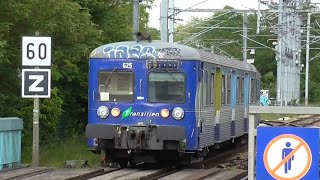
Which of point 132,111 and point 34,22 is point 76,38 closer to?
point 34,22

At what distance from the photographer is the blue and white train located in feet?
48.0

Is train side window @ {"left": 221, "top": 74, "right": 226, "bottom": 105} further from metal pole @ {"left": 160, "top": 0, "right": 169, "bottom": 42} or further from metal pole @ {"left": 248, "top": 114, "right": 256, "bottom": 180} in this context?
metal pole @ {"left": 248, "top": 114, "right": 256, "bottom": 180}

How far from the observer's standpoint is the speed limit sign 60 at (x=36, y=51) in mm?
14461

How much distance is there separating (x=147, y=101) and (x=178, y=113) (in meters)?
0.66

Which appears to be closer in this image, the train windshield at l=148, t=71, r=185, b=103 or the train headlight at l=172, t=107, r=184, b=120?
the train headlight at l=172, t=107, r=184, b=120

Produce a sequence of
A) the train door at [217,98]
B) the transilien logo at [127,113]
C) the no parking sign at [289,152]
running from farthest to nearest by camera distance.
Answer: the train door at [217,98]
the transilien logo at [127,113]
the no parking sign at [289,152]

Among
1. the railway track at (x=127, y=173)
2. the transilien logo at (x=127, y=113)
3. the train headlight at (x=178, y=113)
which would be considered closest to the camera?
the railway track at (x=127, y=173)

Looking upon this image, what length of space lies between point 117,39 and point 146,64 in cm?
878

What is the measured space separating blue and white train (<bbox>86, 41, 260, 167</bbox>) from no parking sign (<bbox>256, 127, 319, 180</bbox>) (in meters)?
7.22

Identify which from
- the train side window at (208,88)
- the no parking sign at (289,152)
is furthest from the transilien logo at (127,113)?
the no parking sign at (289,152)

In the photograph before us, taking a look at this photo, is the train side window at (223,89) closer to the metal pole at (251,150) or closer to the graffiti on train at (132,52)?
the graffiti on train at (132,52)

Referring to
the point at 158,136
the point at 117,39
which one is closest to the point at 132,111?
the point at 158,136

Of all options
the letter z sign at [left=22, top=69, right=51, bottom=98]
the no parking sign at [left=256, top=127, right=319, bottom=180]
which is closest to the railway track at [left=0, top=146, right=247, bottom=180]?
the letter z sign at [left=22, top=69, right=51, bottom=98]

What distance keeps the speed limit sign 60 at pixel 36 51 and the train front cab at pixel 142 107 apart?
1050 mm
